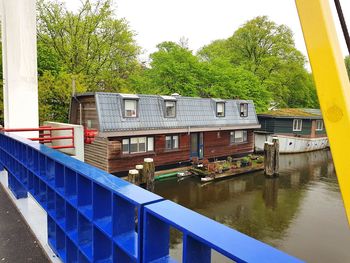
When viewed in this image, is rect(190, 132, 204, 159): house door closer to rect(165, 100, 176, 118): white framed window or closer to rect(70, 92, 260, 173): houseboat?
rect(70, 92, 260, 173): houseboat

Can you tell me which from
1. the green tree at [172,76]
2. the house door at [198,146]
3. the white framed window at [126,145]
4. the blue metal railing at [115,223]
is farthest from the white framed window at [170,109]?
the blue metal railing at [115,223]

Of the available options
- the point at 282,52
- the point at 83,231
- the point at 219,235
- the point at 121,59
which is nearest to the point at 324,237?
the point at 83,231

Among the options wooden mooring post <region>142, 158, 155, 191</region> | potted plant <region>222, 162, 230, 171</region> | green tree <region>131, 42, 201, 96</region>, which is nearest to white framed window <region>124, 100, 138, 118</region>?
wooden mooring post <region>142, 158, 155, 191</region>

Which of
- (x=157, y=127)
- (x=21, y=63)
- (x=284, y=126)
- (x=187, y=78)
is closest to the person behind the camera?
(x=21, y=63)

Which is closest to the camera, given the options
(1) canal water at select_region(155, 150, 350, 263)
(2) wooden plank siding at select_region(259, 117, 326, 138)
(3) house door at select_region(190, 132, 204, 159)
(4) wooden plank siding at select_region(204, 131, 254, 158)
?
(1) canal water at select_region(155, 150, 350, 263)

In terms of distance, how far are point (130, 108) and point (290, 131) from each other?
1706 cm

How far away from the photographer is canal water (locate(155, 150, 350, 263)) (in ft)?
29.9

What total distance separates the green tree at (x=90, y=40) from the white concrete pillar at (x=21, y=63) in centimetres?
1397

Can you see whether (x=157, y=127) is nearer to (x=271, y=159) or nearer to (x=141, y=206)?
(x=271, y=159)

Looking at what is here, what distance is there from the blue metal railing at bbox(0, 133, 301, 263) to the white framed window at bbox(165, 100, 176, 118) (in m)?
12.5

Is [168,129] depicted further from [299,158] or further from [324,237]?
[299,158]

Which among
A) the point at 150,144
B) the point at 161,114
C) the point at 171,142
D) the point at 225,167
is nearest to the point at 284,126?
the point at 225,167

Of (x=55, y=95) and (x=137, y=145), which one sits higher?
(x=55, y=95)

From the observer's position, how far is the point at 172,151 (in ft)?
54.8
